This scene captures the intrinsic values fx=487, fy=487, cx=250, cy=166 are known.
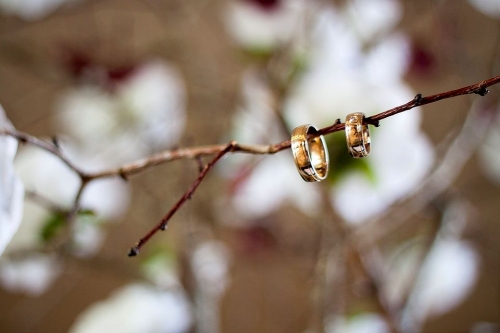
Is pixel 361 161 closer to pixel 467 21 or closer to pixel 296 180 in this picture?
pixel 296 180

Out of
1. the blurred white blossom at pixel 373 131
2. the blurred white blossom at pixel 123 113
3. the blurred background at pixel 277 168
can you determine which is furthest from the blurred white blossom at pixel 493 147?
the blurred white blossom at pixel 123 113

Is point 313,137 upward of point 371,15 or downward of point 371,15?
downward

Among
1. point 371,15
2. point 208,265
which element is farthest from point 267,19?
point 208,265

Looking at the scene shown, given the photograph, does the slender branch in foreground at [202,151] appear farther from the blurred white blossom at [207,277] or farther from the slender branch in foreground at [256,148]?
the blurred white blossom at [207,277]

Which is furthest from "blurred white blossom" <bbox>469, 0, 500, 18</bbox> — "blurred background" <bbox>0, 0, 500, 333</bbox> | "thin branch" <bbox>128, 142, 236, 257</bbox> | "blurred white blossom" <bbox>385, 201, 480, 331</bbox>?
"thin branch" <bbox>128, 142, 236, 257</bbox>

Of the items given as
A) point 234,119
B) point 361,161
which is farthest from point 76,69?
point 361,161

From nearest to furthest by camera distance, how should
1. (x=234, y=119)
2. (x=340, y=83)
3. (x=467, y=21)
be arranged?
(x=340, y=83) < (x=234, y=119) < (x=467, y=21)

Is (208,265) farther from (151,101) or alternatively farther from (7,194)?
(7,194)
